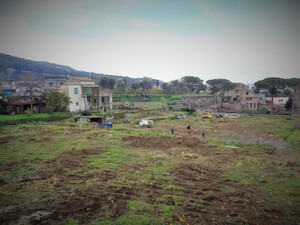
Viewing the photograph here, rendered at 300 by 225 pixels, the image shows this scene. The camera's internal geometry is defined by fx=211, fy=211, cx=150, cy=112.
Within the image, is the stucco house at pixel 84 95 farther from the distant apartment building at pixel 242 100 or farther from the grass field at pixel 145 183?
the distant apartment building at pixel 242 100

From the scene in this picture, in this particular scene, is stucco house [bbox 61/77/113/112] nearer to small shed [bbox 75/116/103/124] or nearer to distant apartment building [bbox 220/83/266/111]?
small shed [bbox 75/116/103/124]

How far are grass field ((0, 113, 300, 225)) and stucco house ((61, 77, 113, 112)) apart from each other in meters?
25.8

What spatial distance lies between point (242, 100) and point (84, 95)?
56.1 metres

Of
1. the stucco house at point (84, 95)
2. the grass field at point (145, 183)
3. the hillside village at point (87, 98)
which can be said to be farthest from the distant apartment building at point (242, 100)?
the grass field at point (145, 183)

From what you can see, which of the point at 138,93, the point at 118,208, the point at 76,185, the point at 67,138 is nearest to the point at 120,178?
the point at 76,185

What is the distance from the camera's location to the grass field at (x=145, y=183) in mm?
8961

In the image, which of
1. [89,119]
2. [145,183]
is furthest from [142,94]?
[145,183]

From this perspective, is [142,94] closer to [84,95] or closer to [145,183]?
[84,95]

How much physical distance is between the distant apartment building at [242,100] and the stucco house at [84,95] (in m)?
46.2

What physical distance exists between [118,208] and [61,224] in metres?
2.38

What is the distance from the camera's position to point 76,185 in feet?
39.0

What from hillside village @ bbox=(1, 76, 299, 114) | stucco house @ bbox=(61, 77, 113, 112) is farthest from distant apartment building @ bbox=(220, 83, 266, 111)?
stucco house @ bbox=(61, 77, 113, 112)

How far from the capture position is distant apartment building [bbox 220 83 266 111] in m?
74.9

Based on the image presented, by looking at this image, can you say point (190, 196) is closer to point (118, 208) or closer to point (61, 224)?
point (118, 208)
